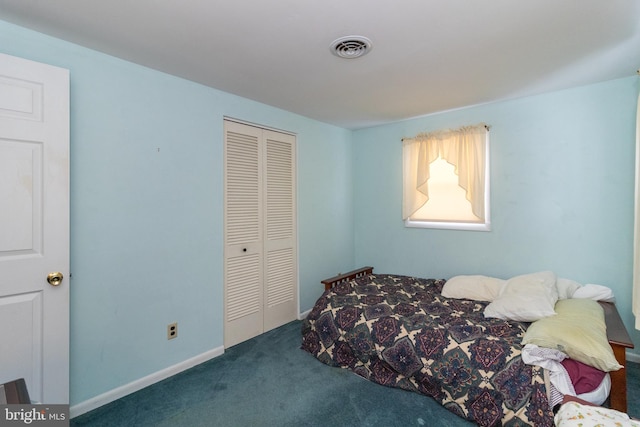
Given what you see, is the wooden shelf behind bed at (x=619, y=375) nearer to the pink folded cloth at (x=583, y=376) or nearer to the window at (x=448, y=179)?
the pink folded cloth at (x=583, y=376)

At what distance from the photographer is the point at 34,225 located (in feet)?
5.53

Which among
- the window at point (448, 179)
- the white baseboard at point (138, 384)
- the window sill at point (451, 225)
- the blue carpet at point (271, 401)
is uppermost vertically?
the window at point (448, 179)

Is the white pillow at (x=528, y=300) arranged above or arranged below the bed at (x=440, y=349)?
above

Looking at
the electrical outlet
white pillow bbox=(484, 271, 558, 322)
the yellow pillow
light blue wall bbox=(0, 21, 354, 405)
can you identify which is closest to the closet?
light blue wall bbox=(0, 21, 354, 405)

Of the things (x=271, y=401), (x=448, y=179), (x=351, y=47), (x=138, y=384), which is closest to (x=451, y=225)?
(x=448, y=179)

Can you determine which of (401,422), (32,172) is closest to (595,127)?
(401,422)

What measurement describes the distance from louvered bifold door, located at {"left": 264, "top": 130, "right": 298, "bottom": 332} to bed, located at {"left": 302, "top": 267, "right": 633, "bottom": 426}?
22.8 inches

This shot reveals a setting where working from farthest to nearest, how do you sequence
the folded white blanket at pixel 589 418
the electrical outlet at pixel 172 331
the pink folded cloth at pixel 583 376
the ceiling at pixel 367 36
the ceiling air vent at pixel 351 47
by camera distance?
1. the electrical outlet at pixel 172 331
2. the ceiling air vent at pixel 351 47
3. the pink folded cloth at pixel 583 376
4. the ceiling at pixel 367 36
5. the folded white blanket at pixel 589 418

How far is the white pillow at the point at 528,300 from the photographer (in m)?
2.12

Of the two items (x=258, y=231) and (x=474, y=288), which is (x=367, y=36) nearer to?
(x=258, y=231)

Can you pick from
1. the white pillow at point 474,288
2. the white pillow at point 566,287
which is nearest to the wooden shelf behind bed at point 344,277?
the white pillow at point 474,288

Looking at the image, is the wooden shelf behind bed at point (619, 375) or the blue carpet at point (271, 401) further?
the blue carpet at point (271, 401)

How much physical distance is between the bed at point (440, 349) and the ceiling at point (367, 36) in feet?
5.89

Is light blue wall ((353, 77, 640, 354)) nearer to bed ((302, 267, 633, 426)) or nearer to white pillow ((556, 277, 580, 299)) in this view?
white pillow ((556, 277, 580, 299))
